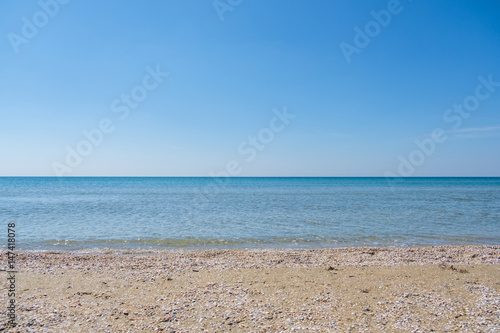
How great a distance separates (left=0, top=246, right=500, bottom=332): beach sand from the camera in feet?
23.5

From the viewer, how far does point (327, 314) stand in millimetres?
7641

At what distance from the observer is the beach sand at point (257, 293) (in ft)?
23.5

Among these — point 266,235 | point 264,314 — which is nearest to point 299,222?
point 266,235

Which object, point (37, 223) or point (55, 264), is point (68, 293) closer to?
point (55, 264)

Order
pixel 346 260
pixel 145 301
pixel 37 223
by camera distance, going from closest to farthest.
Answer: pixel 145 301 < pixel 346 260 < pixel 37 223

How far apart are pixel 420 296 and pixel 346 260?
15.6 feet

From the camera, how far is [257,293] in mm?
9180

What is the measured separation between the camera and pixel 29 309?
25.5ft

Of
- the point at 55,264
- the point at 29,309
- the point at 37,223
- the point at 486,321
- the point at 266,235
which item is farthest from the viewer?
the point at 37,223

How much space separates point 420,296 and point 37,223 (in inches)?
1030

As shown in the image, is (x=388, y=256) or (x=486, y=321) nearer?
(x=486, y=321)

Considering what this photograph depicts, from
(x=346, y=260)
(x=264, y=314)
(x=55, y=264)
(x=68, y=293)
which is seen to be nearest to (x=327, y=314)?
(x=264, y=314)

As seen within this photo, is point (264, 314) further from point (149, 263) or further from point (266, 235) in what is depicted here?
point (266, 235)

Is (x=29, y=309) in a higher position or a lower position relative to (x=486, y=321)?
higher
